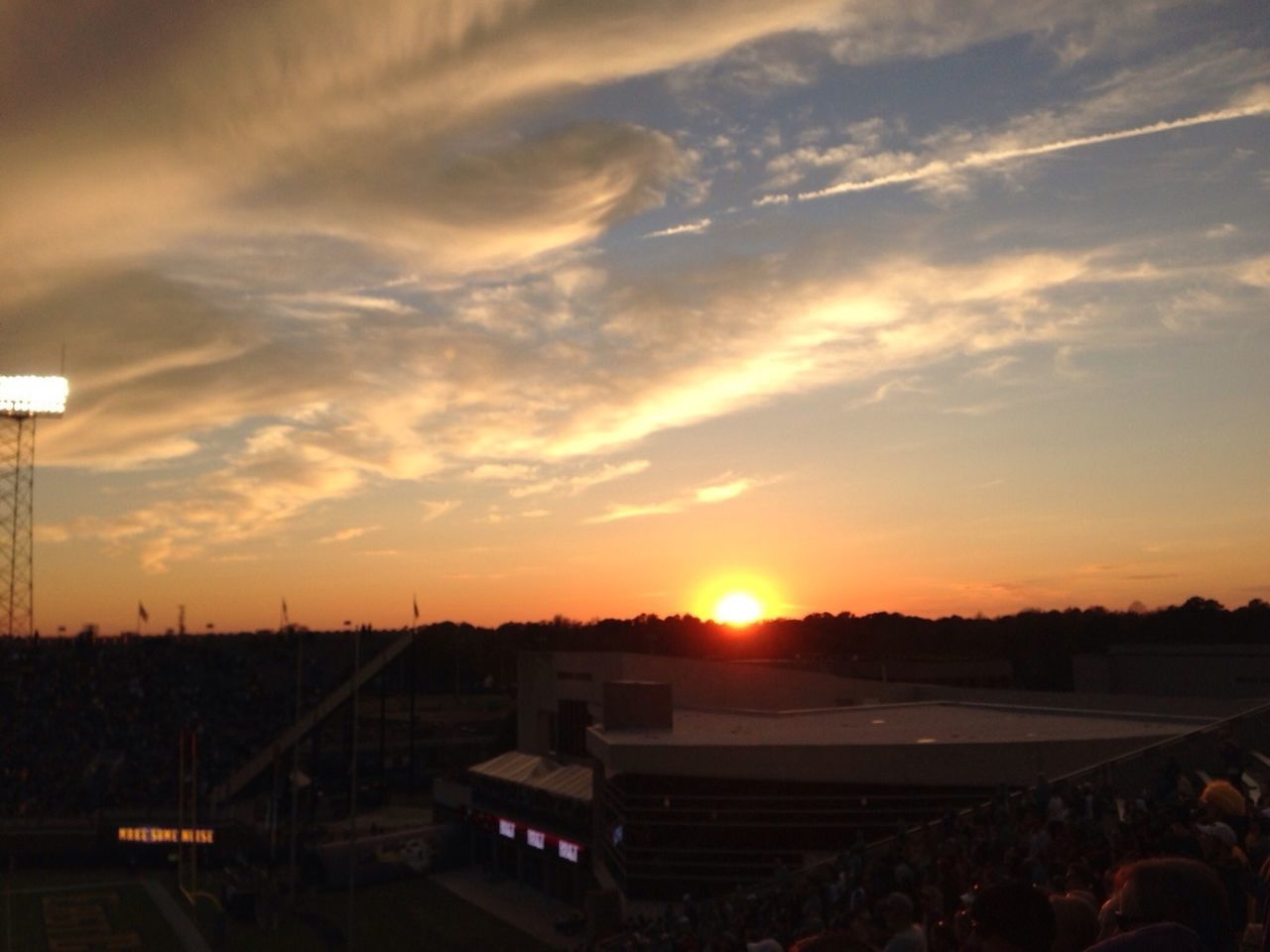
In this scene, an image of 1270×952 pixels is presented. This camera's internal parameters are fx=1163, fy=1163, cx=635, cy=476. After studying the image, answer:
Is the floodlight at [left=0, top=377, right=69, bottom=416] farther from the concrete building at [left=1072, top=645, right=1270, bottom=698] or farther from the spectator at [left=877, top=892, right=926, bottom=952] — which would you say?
the spectator at [left=877, top=892, right=926, bottom=952]

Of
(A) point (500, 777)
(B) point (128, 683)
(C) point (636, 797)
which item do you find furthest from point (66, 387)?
(C) point (636, 797)

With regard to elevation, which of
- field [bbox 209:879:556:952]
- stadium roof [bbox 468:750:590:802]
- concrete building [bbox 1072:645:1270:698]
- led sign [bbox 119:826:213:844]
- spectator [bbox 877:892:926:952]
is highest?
spectator [bbox 877:892:926:952]

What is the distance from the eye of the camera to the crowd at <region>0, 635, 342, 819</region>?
6606 centimetres

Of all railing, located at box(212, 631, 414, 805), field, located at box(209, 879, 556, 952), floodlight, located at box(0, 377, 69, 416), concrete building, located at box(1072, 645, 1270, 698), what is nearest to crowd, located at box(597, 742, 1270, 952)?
field, located at box(209, 879, 556, 952)

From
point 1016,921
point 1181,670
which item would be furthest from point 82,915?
point 1016,921

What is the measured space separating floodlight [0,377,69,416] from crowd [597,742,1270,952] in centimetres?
6261

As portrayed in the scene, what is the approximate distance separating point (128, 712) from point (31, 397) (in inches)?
878

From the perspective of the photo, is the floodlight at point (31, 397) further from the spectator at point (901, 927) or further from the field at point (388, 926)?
the spectator at point (901, 927)

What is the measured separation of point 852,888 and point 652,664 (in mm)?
32825

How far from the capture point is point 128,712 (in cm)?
7375

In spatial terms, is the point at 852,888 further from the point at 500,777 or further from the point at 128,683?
the point at 128,683

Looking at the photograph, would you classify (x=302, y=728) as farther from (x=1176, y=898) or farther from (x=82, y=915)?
(x=1176, y=898)

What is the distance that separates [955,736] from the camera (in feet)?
123

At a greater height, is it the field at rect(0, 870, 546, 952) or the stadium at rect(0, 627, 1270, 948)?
the stadium at rect(0, 627, 1270, 948)
